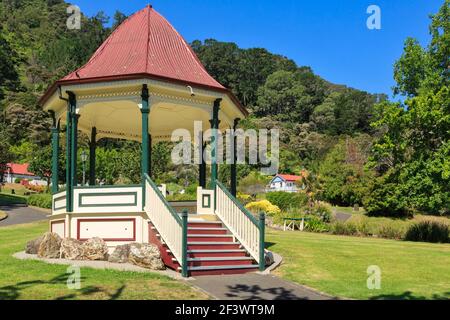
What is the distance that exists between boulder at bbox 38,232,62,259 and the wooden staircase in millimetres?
2443

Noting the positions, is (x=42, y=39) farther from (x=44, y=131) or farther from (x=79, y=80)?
(x=79, y=80)

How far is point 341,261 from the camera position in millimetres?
12547

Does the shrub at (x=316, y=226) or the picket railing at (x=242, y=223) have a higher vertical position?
the picket railing at (x=242, y=223)

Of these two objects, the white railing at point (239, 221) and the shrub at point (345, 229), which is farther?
the shrub at point (345, 229)

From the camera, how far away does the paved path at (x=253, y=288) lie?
810 centimetres

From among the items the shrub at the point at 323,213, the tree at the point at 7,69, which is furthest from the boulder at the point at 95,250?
the tree at the point at 7,69

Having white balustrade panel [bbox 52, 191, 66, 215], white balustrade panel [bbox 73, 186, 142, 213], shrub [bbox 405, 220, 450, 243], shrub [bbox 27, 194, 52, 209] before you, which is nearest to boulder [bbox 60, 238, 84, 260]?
white balustrade panel [bbox 73, 186, 142, 213]

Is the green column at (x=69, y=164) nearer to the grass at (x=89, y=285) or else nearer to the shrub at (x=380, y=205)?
the grass at (x=89, y=285)

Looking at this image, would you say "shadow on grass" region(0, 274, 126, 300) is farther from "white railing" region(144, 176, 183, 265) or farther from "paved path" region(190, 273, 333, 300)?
"white railing" region(144, 176, 183, 265)

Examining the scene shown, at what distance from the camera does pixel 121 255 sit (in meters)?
11.0

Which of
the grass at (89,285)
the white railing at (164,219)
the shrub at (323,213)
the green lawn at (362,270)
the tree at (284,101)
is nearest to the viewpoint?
the grass at (89,285)

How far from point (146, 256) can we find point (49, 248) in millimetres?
2866

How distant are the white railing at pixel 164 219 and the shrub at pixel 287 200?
30613 mm
